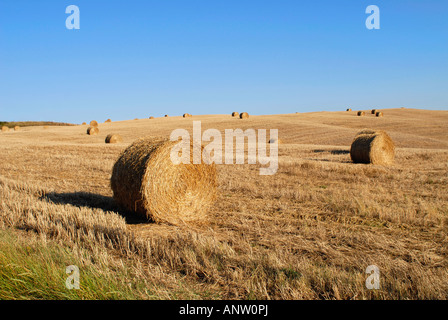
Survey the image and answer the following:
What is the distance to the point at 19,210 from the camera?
628 cm

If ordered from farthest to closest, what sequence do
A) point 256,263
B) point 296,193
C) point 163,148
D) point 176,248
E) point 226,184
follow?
point 226,184 < point 296,193 < point 163,148 < point 176,248 < point 256,263

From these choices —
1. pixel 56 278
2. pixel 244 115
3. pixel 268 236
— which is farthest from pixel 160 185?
pixel 244 115

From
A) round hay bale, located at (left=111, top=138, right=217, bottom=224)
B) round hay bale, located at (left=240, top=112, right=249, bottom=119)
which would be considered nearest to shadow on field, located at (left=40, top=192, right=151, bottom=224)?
round hay bale, located at (left=111, top=138, right=217, bottom=224)

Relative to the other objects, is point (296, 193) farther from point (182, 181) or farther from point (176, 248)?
point (176, 248)

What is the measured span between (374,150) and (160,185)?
11863mm

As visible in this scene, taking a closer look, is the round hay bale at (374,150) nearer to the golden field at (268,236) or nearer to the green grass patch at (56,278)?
the golden field at (268,236)

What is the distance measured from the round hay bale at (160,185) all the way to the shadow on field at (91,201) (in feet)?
0.58

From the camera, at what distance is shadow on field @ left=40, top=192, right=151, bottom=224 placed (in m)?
6.75

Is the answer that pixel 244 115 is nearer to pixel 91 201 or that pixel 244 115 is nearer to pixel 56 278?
pixel 91 201

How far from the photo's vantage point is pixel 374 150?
50.3 feet

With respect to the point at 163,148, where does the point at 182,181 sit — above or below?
below
